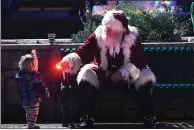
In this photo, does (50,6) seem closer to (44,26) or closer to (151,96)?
(44,26)

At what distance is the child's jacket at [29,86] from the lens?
645 cm

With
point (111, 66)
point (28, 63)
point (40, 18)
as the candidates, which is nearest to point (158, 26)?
point (111, 66)

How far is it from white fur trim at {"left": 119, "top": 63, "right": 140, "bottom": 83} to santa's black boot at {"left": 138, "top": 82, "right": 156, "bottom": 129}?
0.53 ft

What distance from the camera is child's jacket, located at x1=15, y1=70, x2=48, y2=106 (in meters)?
6.45

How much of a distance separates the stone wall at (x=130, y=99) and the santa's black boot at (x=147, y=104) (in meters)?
0.63

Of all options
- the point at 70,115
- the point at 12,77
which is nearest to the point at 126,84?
the point at 70,115

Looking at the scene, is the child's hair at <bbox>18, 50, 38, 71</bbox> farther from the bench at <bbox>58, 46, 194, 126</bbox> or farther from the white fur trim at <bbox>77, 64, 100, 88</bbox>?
the bench at <bbox>58, 46, 194, 126</bbox>

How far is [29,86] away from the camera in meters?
6.44

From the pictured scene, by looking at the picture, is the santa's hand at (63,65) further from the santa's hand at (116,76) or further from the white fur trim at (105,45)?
the santa's hand at (116,76)

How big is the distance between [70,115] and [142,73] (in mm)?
1242

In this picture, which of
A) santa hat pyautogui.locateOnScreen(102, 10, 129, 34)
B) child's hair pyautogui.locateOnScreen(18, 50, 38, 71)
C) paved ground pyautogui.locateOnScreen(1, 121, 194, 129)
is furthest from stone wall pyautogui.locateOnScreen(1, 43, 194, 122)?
child's hair pyautogui.locateOnScreen(18, 50, 38, 71)

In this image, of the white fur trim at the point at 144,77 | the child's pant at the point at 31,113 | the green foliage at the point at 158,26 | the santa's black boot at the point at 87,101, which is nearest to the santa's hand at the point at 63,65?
the santa's black boot at the point at 87,101

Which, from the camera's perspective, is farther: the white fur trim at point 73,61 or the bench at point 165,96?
the bench at point 165,96

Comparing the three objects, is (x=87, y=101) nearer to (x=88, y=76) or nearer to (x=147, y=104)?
(x=88, y=76)
